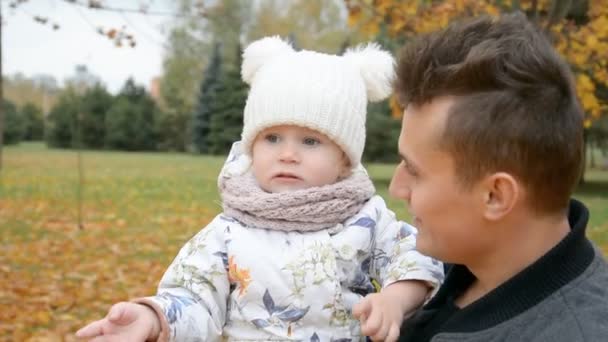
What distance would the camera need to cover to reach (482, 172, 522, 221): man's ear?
1595 millimetres

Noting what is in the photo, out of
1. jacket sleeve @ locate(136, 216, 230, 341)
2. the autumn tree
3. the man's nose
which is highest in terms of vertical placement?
the autumn tree

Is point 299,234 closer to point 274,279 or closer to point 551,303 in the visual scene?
point 274,279

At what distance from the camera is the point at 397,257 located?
2.25m

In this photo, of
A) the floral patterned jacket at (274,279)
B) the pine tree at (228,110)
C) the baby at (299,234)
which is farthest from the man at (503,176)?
the pine tree at (228,110)

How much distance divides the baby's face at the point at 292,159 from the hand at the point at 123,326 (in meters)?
0.61

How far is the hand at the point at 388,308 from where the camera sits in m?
1.85

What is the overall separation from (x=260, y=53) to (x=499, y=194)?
3.78 feet

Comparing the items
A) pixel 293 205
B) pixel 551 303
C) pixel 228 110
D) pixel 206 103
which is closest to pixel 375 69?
pixel 293 205

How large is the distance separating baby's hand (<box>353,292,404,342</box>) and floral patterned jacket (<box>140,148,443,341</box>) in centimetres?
18

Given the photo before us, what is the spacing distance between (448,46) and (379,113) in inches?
830

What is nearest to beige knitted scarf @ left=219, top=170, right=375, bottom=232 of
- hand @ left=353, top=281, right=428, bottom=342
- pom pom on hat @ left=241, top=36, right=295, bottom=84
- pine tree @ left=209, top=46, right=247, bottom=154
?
hand @ left=353, top=281, right=428, bottom=342

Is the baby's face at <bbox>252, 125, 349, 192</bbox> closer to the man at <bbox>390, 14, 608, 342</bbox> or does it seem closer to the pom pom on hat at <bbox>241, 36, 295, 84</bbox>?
the pom pom on hat at <bbox>241, 36, 295, 84</bbox>

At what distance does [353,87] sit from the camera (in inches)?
96.4

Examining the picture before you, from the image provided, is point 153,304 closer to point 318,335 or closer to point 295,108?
point 318,335
